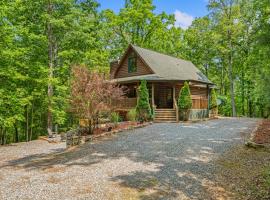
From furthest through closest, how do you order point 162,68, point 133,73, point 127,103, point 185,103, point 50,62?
point 133,73 → point 162,68 → point 127,103 → point 185,103 → point 50,62

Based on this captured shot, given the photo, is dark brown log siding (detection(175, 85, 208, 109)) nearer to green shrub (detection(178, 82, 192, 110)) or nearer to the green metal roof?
the green metal roof

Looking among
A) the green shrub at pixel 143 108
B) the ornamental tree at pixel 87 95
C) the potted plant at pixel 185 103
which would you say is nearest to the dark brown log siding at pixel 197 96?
the potted plant at pixel 185 103

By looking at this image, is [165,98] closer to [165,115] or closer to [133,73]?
[133,73]

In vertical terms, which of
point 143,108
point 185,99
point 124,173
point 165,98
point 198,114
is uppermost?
point 165,98

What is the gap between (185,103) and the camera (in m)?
18.8

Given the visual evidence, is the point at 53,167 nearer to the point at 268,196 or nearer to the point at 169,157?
the point at 169,157

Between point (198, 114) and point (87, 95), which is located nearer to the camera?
point (87, 95)

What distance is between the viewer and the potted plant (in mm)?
18797

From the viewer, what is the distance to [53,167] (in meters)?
7.49

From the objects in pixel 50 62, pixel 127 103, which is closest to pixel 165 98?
pixel 127 103

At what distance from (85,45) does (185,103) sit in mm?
9316

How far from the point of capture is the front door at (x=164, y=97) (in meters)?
23.3

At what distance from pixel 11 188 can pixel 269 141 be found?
9.18 metres

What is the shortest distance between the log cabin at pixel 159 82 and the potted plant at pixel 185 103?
458mm
